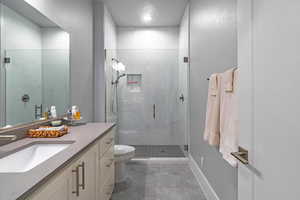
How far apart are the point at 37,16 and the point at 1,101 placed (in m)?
0.82

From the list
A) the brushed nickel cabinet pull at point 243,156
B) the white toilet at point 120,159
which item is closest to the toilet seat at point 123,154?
the white toilet at point 120,159

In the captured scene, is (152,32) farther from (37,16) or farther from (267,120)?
(267,120)

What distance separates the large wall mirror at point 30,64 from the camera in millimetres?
1426

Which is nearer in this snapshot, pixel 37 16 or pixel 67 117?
pixel 37 16

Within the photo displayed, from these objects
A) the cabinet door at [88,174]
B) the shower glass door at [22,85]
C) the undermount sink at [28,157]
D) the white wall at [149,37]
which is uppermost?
A: the white wall at [149,37]

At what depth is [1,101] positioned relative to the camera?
54.5 inches

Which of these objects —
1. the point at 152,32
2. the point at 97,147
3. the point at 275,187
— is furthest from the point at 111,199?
the point at 152,32

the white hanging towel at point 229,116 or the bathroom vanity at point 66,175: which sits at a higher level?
the white hanging towel at point 229,116

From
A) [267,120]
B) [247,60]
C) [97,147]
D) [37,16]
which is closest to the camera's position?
[267,120]

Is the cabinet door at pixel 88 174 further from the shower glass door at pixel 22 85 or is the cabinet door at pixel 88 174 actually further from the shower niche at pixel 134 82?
the shower niche at pixel 134 82

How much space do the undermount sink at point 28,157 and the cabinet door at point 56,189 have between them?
1.17 feet

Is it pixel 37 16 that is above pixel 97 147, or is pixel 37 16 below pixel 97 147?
above

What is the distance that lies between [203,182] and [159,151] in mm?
1343

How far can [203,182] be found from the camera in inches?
91.0
